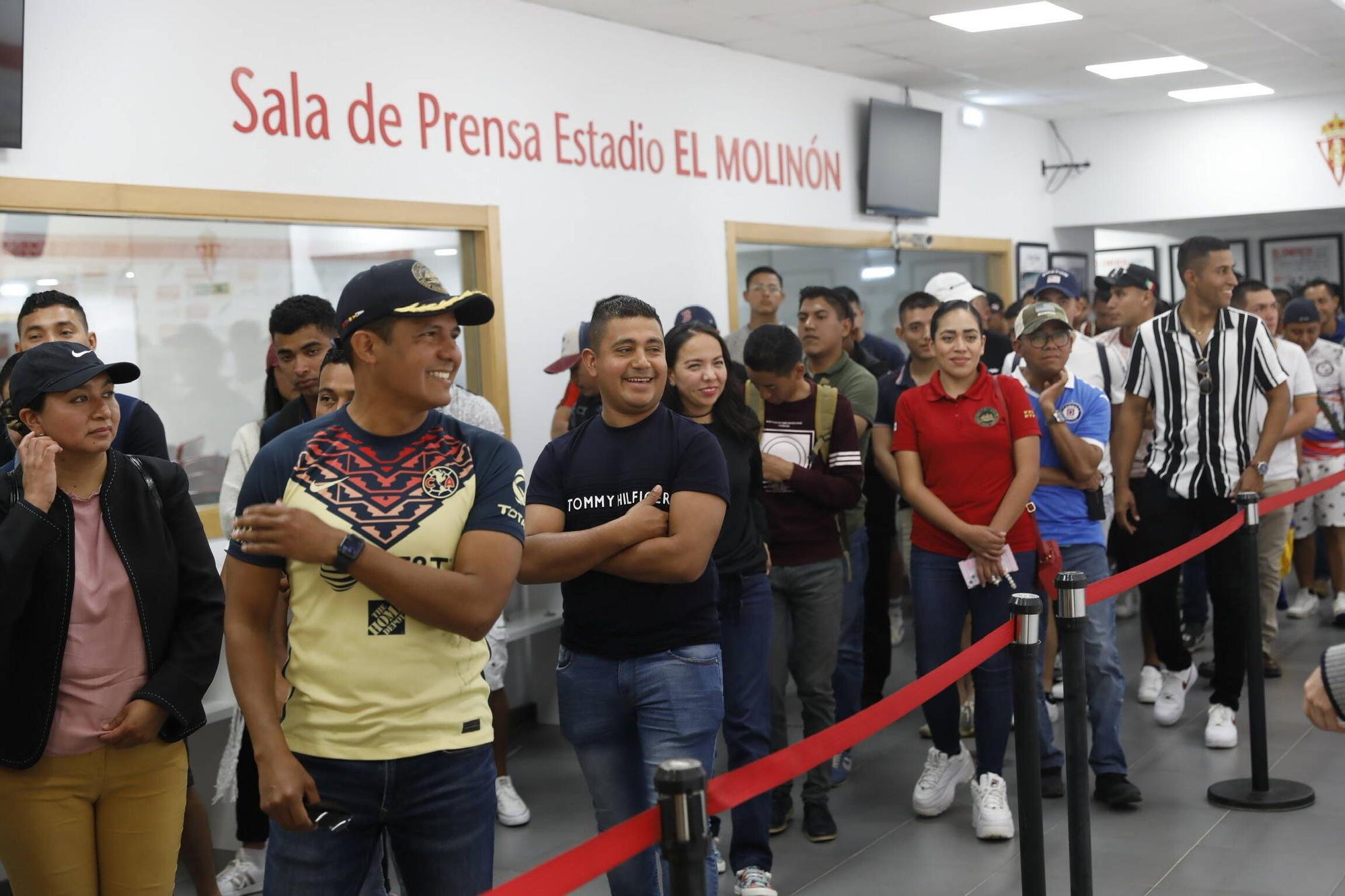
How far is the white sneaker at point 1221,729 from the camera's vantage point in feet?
17.6

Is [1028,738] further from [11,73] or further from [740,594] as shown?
[11,73]

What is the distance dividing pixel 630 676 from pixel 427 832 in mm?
848

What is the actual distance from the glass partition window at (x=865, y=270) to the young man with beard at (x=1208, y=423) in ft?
11.1

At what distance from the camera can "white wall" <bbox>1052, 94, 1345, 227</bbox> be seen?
11.6 m

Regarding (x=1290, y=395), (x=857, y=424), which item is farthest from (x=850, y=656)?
(x=1290, y=395)

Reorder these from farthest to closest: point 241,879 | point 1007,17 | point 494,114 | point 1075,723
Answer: point 1007,17 → point 494,114 → point 241,879 → point 1075,723

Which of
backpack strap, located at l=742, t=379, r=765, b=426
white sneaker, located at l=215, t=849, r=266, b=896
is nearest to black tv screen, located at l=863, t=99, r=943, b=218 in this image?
backpack strap, located at l=742, t=379, r=765, b=426

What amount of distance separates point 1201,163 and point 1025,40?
12.9ft

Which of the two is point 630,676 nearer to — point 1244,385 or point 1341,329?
point 1244,385

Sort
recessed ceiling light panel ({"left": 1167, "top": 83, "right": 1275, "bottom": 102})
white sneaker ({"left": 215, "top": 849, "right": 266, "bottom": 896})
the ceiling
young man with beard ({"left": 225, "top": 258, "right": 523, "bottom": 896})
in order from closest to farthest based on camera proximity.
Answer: young man with beard ({"left": 225, "top": 258, "right": 523, "bottom": 896}) → white sneaker ({"left": 215, "top": 849, "right": 266, "bottom": 896}) → the ceiling → recessed ceiling light panel ({"left": 1167, "top": 83, "right": 1275, "bottom": 102})

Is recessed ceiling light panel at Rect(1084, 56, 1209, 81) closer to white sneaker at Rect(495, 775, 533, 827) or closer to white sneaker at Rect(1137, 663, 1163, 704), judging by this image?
white sneaker at Rect(1137, 663, 1163, 704)

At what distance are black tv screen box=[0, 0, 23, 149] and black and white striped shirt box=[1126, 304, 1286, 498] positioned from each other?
4.05 metres

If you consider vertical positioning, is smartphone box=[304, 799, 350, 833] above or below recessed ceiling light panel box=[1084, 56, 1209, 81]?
below

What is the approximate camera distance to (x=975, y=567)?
177 inches
